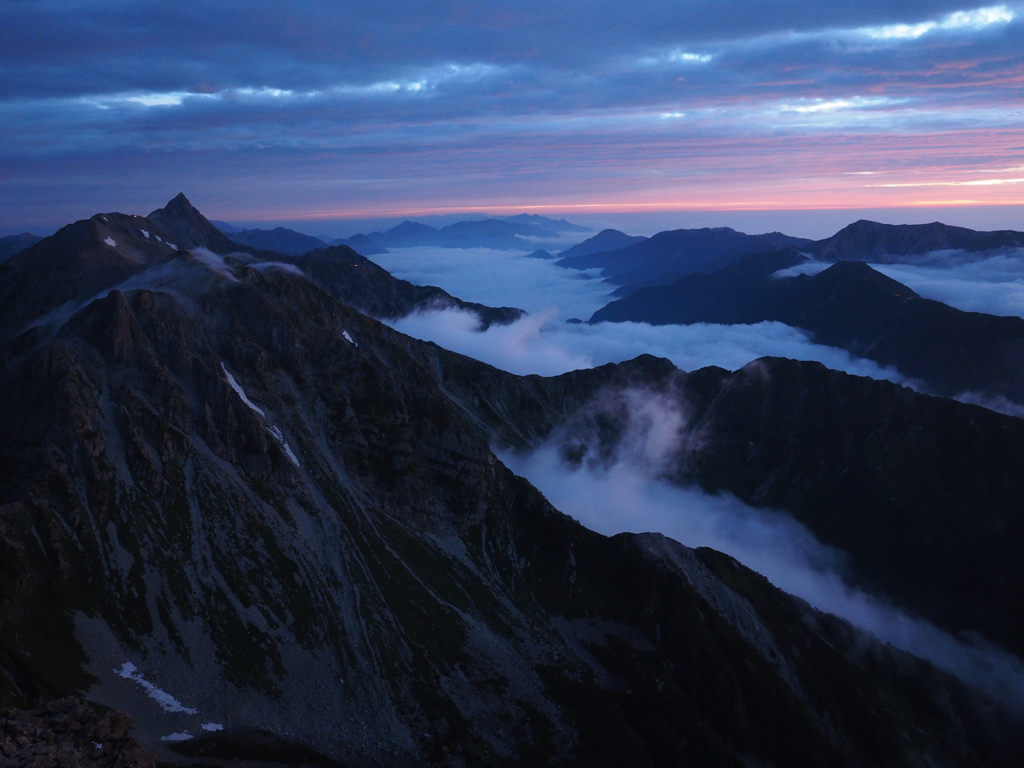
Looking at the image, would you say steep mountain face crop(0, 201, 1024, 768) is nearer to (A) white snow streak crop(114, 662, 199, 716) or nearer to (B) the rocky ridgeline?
(A) white snow streak crop(114, 662, 199, 716)

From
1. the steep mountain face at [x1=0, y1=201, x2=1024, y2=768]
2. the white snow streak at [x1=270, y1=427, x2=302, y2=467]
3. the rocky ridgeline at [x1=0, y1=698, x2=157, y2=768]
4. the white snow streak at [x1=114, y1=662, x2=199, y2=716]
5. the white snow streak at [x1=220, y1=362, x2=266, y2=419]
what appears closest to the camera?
the rocky ridgeline at [x1=0, y1=698, x2=157, y2=768]

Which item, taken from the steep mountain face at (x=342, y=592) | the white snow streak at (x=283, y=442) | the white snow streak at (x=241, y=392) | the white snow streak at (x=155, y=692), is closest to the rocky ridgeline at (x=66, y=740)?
the steep mountain face at (x=342, y=592)

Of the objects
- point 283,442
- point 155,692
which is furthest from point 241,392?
point 155,692

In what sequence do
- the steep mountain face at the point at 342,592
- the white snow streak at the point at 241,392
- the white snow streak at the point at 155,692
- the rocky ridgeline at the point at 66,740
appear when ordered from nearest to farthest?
the rocky ridgeline at the point at 66,740
the white snow streak at the point at 155,692
the steep mountain face at the point at 342,592
the white snow streak at the point at 241,392

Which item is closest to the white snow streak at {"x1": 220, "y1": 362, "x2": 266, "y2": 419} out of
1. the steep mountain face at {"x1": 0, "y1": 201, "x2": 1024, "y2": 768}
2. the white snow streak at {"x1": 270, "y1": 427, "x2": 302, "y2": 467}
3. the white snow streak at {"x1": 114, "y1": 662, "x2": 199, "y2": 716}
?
the steep mountain face at {"x1": 0, "y1": 201, "x2": 1024, "y2": 768}

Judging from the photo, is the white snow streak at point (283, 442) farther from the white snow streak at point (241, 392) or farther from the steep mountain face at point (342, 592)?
the white snow streak at point (241, 392)

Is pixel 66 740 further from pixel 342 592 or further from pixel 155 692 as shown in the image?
pixel 342 592
